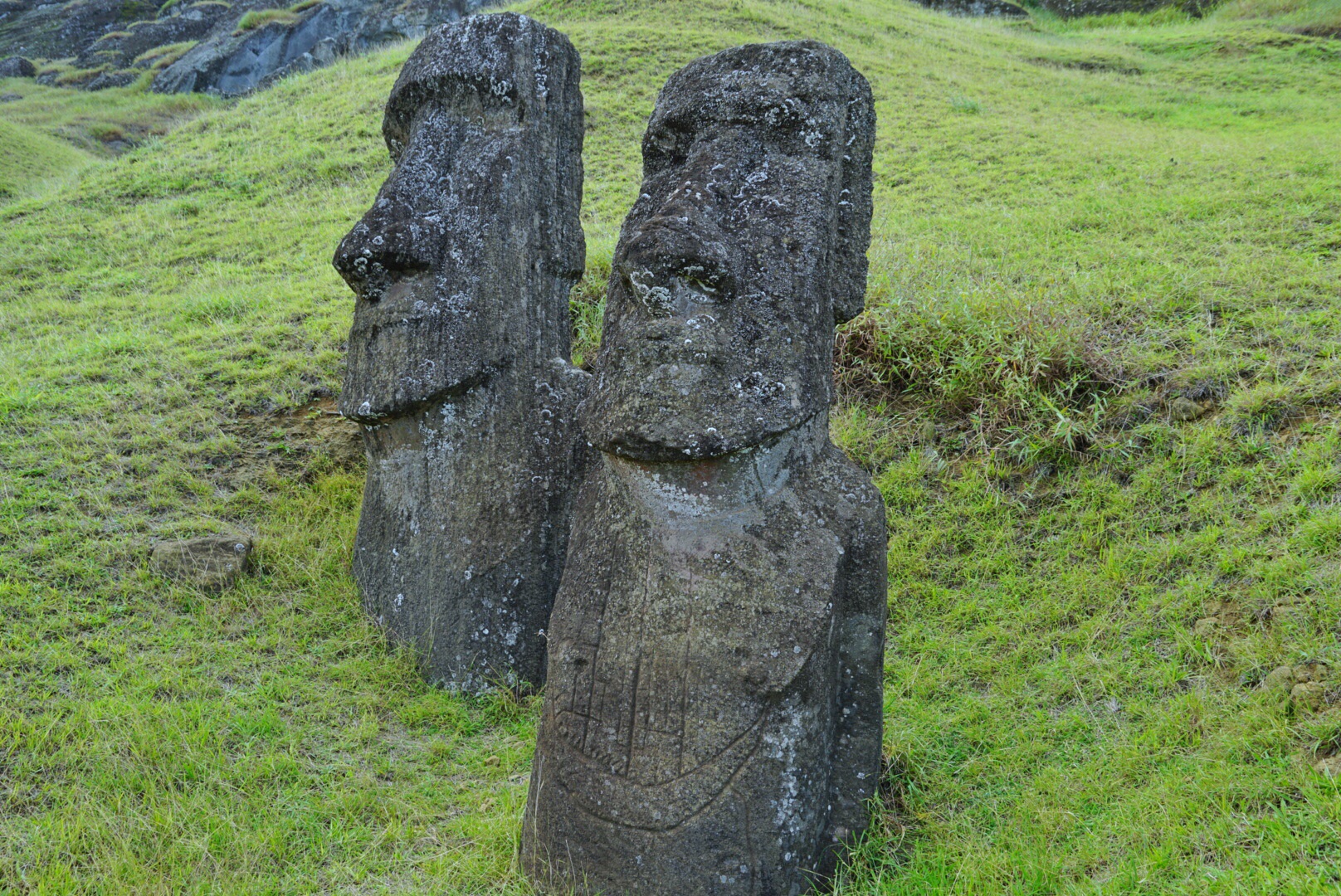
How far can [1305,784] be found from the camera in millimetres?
3014

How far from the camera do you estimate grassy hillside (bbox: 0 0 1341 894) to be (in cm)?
334

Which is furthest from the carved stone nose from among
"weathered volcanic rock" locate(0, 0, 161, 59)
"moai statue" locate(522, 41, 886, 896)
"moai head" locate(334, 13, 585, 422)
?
"weathered volcanic rock" locate(0, 0, 161, 59)

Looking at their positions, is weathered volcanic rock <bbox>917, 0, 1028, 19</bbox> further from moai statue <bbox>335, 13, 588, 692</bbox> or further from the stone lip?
the stone lip

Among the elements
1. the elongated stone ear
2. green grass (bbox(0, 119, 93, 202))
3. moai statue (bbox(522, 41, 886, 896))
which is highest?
the elongated stone ear

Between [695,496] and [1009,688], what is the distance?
2.02 metres

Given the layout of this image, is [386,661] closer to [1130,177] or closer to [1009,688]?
[1009,688]

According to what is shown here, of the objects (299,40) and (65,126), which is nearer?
(65,126)

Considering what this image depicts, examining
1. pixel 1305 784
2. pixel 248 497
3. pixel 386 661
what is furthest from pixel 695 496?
pixel 248 497

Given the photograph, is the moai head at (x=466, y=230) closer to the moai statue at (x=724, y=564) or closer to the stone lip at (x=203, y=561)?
the stone lip at (x=203, y=561)

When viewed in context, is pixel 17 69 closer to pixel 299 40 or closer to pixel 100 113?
pixel 100 113

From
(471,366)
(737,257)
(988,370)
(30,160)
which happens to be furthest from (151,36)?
(737,257)

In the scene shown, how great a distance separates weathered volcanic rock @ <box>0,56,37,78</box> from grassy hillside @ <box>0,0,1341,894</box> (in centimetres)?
2759

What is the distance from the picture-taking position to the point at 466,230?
4.91m

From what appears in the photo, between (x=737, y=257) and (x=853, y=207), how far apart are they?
63 cm
